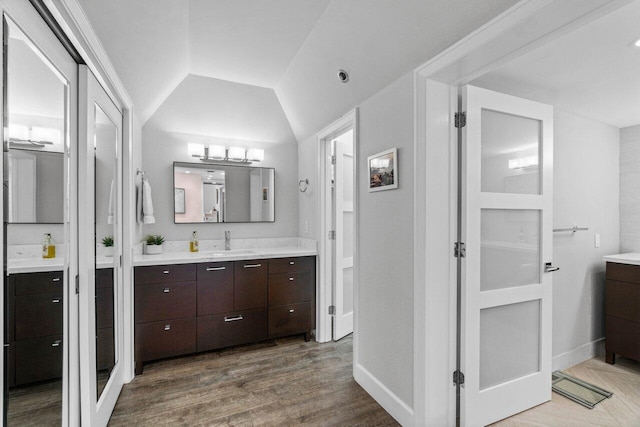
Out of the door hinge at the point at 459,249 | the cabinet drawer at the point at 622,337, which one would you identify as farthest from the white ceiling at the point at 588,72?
the cabinet drawer at the point at 622,337

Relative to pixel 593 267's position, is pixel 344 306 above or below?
below

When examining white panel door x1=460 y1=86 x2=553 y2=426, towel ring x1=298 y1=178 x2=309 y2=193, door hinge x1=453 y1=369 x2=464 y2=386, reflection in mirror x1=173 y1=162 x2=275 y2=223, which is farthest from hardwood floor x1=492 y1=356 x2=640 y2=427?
reflection in mirror x1=173 y1=162 x2=275 y2=223

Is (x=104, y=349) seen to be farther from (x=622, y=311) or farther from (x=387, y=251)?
(x=622, y=311)

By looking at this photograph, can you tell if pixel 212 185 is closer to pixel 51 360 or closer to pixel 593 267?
pixel 51 360

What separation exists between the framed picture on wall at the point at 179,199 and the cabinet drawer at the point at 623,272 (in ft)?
13.0

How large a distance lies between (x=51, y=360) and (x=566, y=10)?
245cm

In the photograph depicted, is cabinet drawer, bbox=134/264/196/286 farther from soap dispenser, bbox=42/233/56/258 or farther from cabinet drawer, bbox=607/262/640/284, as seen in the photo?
cabinet drawer, bbox=607/262/640/284

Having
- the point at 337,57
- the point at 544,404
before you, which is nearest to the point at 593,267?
the point at 544,404

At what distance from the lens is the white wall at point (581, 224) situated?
2.57m

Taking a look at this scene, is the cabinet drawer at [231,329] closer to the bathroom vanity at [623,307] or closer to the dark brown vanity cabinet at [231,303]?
the dark brown vanity cabinet at [231,303]

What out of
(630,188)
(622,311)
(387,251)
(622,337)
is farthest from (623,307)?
(387,251)

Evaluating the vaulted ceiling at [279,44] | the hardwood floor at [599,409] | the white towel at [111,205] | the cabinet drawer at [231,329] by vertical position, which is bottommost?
the hardwood floor at [599,409]

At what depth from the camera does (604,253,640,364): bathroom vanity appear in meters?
2.53

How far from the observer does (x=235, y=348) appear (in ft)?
10.1
